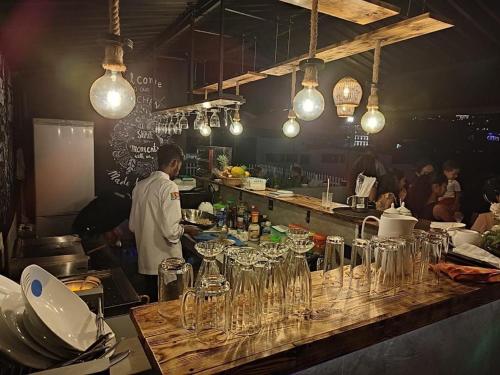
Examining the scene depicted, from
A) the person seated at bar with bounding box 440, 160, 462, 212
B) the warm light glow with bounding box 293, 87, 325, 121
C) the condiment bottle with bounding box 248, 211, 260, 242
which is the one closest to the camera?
the warm light glow with bounding box 293, 87, 325, 121

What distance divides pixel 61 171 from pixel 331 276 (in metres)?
Result: 4.76

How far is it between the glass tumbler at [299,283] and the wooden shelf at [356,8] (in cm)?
138

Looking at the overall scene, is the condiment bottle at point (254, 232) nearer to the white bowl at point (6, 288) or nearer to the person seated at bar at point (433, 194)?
the white bowl at point (6, 288)

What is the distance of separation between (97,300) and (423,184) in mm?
5396

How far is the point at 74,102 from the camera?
223 inches

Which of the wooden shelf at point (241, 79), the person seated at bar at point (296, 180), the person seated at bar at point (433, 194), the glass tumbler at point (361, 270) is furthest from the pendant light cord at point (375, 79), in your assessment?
the person seated at bar at point (296, 180)

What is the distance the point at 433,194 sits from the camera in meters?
5.54

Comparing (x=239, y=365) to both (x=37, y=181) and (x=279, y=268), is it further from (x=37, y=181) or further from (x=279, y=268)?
(x=37, y=181)

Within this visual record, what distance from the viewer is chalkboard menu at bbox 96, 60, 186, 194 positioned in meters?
6.07

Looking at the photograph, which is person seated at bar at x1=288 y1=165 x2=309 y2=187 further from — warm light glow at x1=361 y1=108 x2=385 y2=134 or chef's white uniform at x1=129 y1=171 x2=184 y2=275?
chef's white uniform at x1=129 y1=171 x2=184 y2=275

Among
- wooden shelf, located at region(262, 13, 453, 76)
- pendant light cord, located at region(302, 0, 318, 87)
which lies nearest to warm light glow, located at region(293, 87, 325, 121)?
pendant light cord, located at region(302, 0, 318, 87)

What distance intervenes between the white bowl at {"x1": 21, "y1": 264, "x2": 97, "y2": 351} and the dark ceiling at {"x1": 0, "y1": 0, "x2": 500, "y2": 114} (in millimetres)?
2220

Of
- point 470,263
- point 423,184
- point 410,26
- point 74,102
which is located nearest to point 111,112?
point 410,26

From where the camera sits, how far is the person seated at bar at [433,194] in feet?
16.7
